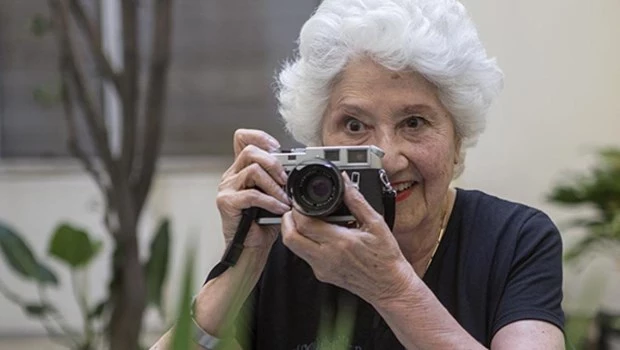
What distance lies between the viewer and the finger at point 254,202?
147 cm

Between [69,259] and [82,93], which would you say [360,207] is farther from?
[69,259]

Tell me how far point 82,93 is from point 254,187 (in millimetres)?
1880

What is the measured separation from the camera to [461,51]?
159cm

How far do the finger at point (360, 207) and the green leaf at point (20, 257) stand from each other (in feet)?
7.56

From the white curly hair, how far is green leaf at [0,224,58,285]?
203cm

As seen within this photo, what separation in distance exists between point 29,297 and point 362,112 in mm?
2902

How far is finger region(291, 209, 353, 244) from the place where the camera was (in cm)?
139

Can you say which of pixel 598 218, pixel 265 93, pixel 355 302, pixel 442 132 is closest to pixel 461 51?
pixel 442 132

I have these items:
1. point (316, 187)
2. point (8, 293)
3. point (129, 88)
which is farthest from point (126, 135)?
point (316, 187)

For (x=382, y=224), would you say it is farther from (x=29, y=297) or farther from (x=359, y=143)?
(x=29, y=297)

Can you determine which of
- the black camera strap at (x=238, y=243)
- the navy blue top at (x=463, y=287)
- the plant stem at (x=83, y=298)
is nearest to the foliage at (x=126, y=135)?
the plant stem at (x=83, y=298)

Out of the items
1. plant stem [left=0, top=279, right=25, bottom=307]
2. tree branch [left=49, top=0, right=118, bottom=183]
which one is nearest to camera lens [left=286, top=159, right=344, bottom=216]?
tree branch [left=49, top=0, right=118, bottom=183]

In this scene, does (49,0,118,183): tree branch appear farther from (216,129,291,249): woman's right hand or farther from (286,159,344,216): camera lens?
(286,159,344,216): camera lens

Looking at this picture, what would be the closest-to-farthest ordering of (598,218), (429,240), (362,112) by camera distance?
(362,112) < (429,240) < (598,218)
